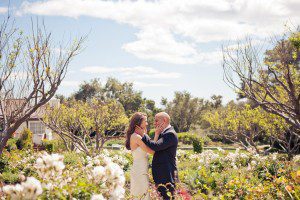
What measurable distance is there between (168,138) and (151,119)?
32.4 metres

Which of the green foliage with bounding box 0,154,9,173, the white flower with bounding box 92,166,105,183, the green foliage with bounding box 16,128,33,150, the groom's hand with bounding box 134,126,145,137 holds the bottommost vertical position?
the green foliage with bounding box 16,128,33,150

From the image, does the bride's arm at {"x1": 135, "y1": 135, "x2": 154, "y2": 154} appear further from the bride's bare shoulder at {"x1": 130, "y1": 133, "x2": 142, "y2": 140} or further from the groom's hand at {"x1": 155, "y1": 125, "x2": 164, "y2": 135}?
the groom's hand at {"x1": 155, "y1": 125, "x2": 164, "y2": 135}

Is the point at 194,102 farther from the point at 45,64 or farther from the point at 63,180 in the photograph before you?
the point at 63,180

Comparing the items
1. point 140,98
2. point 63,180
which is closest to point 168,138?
point 63,180

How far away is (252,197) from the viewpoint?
432 cm

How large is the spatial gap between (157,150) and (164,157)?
0.17 meters

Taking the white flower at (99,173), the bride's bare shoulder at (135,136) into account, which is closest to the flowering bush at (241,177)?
the bride's bare shoulder at (135,136)

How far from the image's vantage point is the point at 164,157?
5.60 m

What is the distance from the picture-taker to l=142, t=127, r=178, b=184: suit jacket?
550 cm

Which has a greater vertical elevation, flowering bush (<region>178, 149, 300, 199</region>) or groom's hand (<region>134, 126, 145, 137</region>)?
groom's hand (<region>134, 126, 145, 137</region>)

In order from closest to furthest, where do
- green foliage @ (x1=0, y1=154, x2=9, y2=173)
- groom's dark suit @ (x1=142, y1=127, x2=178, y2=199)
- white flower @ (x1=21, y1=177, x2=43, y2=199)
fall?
white flower @ (x1=21, y1=177, x2=43, y2=199), groom's dark suit @ (x1=142, y1=127, x2=178, y2=199), green foliage @ (x1=0, y1=154, x2=9, y2=173)

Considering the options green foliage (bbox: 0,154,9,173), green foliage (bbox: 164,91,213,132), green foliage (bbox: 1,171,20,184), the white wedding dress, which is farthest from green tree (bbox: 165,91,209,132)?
the white wedding dress

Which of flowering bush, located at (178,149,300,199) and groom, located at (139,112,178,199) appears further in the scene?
groom, located at (139,112,178,199)

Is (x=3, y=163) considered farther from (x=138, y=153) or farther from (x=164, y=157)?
(x=164, y=157)
